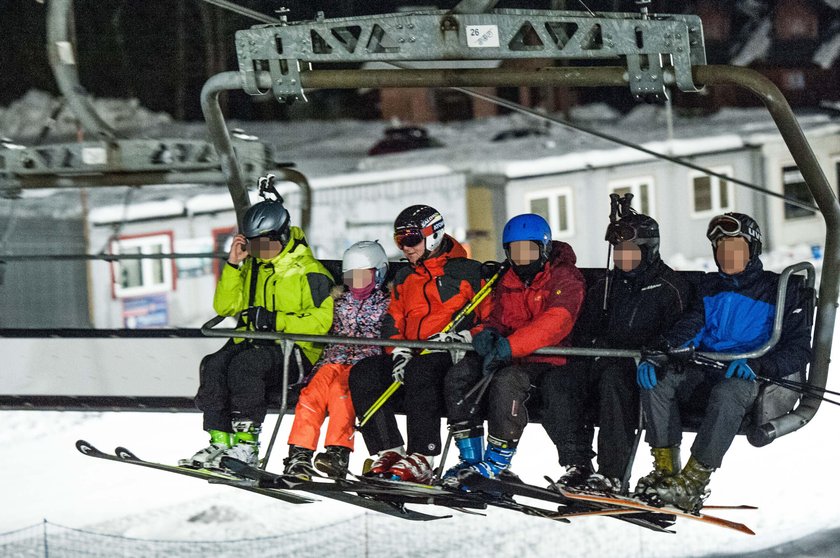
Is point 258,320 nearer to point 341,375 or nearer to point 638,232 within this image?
point 341,375

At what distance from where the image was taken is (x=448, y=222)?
19.1 metres

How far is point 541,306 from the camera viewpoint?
18.9 feet

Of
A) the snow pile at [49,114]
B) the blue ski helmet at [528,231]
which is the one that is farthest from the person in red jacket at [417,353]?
the snow pile at [49,114]

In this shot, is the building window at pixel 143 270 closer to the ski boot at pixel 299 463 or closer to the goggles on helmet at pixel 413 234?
the ski boot at pixel 299 463

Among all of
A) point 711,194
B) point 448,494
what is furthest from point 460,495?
point 711,194

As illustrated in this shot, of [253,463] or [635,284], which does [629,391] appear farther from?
[253,463]

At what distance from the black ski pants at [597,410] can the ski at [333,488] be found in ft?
2.02

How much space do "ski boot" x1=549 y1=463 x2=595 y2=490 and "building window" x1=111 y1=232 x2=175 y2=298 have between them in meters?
13.2

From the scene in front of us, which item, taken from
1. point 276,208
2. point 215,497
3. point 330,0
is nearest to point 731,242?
point 276,208

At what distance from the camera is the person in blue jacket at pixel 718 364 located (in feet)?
18.0

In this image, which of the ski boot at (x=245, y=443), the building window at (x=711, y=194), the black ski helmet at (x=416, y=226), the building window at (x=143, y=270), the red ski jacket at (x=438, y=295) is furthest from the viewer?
the building window at (x=711, y=194)

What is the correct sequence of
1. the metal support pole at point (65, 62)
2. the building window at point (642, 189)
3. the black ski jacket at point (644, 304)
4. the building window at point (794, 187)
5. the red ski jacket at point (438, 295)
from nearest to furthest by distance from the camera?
the black ski jacket at point (644, 304) < the red ski jacket at point (438, 295) < the metal support pole at point (65, 62) < the building window at point (642, 189) < the building window at point (794, 187)

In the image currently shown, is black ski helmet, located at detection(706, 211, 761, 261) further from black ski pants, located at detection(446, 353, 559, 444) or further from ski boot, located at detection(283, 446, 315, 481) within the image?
ski boot, located at detection(283, 446, 315, 481)

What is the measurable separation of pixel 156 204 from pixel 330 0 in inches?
338
